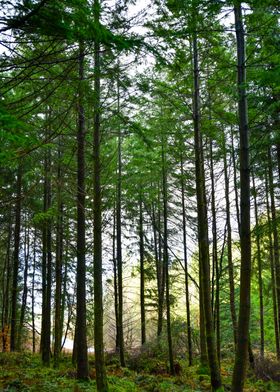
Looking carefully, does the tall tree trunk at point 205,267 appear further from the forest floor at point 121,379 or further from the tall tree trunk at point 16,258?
the tall tree trunk at point 16,258

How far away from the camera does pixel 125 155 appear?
15906mm

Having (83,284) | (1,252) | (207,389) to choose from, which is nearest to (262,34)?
(83,284)

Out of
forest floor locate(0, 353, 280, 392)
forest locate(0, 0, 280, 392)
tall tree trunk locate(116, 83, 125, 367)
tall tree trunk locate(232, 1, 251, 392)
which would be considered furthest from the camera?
tall tree trunk locate(116, 83, 125, 367)

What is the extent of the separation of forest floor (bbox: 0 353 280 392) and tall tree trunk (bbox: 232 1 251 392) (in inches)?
123

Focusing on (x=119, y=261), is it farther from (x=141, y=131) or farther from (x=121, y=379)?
(x=141, y=131)

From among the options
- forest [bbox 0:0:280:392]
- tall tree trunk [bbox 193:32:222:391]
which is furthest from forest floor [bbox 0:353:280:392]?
tall tree trunk [bbox 193:32:222:391]

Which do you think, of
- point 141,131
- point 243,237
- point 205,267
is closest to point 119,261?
point 205,267

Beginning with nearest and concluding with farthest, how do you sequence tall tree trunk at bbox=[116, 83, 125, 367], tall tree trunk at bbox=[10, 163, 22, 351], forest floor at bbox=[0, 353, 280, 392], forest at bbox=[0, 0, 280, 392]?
forest at bbox=[0, 0, 280, 392] → forest floor at bbox=[0, 353, 280, 392] → tall tree trunk at bbox=[116, 83, 125, 367] → tall tree trunk at bbox=[10, 163, 22, 351]

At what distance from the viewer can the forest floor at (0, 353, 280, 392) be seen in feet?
25.7

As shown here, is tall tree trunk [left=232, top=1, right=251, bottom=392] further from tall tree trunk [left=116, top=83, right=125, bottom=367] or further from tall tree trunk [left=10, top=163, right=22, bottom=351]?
tall tree trunk [left=10, top=163, right=22, bottom=351]

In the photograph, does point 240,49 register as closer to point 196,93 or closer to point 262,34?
point 262,34

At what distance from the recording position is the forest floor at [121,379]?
782cm

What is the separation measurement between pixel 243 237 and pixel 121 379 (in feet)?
19.7

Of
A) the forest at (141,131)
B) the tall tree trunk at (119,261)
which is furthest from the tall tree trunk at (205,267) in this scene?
the tall tree trunk at (119,261)
